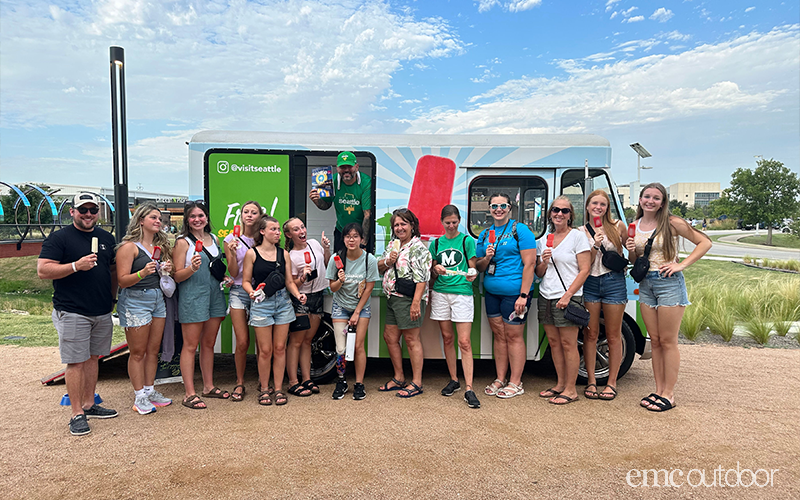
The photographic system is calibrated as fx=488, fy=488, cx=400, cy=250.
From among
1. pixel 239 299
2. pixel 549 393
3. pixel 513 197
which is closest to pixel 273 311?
pixel 239 299

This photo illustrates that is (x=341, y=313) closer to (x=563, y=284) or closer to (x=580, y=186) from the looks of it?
(x=563, y=284)

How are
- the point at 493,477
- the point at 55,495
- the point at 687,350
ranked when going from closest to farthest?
the point at 55,495, the point at 493,477, the point at 687,350

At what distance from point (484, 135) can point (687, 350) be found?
433 centimetres

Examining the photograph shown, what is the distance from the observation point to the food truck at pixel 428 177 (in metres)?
4.64

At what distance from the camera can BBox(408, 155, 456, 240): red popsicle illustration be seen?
463 cm

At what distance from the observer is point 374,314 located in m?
4.77

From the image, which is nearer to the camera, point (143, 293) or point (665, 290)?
point (143, 293)

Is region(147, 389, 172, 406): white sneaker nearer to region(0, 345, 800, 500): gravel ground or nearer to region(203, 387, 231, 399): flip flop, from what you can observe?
region(0, 345, 800, 500): gravel ground

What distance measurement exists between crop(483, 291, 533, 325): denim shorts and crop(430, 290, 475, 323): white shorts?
0.16m

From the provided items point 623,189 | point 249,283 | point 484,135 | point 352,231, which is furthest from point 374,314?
point 623,189

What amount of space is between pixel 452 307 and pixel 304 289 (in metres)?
1.33

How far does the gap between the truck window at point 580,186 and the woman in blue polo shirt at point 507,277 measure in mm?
723

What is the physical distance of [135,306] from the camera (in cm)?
386

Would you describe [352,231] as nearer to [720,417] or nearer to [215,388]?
[215,388]
